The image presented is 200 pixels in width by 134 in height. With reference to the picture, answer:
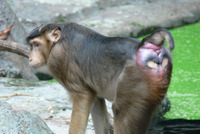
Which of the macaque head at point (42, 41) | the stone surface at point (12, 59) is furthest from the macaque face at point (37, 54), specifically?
the stone surface at point (12, 59)

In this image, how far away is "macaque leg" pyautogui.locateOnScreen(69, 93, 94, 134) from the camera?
140 inches

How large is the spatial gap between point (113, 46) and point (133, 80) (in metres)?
0.45

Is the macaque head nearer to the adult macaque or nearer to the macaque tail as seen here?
the adult macaque

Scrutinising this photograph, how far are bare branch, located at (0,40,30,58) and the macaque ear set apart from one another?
1016 millimetres

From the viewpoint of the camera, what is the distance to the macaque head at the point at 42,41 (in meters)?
3.70

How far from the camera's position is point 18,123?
2969 millimetres

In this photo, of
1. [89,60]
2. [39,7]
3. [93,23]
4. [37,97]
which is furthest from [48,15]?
[89,60]

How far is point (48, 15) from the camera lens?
349 inches

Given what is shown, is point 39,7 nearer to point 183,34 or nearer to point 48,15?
point 48,15

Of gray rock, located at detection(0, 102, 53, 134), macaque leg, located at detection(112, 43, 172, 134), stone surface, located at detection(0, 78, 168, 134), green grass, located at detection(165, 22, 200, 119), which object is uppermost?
macaque leg, located at detection(112, 43, 172, 134)

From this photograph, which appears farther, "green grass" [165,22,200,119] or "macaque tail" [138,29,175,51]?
"green grass" [165,22,200,119]

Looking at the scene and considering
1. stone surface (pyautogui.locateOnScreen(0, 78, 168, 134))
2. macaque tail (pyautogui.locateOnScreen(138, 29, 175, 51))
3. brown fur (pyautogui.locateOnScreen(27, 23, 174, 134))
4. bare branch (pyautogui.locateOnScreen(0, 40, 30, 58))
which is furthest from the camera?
bare branch (pyautogui.locateOnScreen(0, 40, 30, 58))

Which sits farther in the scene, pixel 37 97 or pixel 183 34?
pixel 183 34

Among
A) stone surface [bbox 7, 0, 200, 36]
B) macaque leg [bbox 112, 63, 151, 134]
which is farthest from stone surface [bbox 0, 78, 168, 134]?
stone surface [bbox 7, 0, 200, 36]
